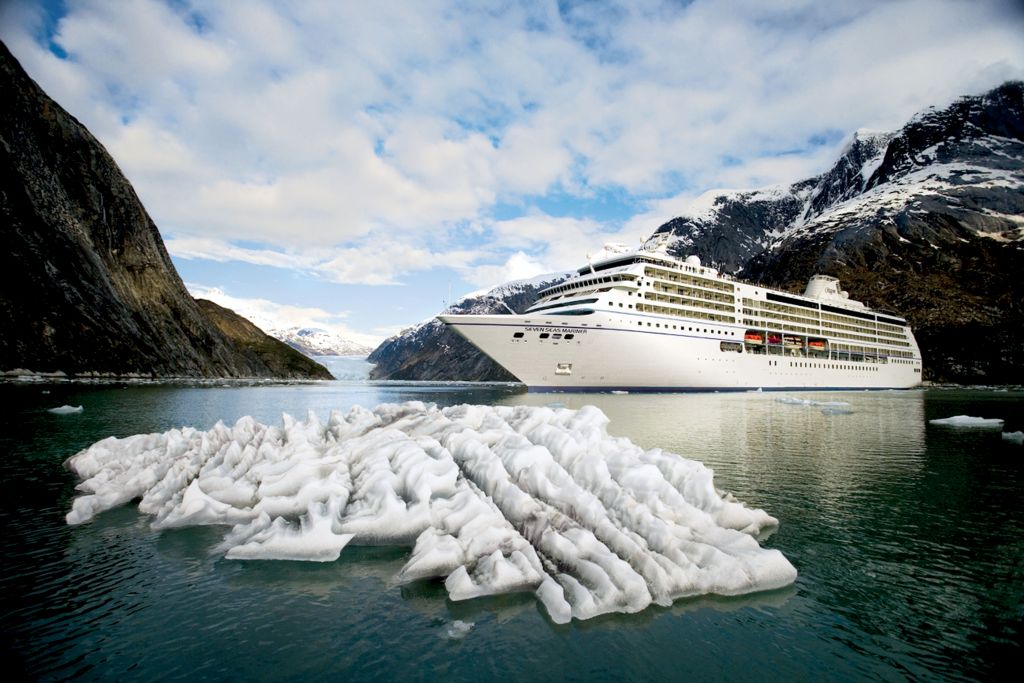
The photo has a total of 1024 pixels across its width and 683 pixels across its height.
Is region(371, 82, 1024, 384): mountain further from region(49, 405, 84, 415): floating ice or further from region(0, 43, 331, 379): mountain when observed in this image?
region(0, 43, 331, 379): mountain

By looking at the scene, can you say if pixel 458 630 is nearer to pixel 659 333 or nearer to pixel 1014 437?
pixel 1014 437

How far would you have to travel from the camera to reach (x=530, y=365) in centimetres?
5906

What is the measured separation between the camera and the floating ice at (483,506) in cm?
810

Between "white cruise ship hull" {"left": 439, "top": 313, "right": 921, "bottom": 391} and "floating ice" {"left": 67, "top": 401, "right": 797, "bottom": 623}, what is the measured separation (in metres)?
41.5

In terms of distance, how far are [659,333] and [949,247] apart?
463 feet

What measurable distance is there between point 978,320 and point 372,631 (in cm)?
16453

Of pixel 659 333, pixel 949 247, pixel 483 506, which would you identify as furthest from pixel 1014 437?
pixel 949 247

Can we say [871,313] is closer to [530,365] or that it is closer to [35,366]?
[530,365]

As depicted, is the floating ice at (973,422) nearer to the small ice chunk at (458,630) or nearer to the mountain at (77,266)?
the small ice chunk at (458,630)

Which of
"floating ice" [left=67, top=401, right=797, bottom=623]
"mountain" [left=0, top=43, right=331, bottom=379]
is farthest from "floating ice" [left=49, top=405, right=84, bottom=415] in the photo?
"mountain" [left=0, top=43, right=331, bottom=379]

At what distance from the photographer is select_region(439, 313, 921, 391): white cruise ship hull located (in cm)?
5750

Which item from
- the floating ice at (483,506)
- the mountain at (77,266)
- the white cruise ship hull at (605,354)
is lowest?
the floating ice at (483,506)

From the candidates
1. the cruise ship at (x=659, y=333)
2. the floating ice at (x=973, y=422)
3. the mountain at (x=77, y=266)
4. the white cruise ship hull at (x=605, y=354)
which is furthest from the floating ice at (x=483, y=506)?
the mountain at (x=77, y=266)

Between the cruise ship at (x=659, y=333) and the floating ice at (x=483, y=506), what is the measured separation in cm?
4207
